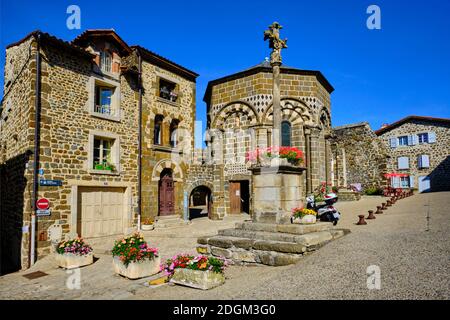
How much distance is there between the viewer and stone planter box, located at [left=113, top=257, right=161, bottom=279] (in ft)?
20.9

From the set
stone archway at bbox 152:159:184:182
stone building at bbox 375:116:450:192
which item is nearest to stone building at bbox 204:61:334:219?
stone archway at bbox 152:159:184:182

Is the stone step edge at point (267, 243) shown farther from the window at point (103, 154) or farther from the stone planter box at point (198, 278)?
the window at point (103, 154)

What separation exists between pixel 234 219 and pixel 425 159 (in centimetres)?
2013

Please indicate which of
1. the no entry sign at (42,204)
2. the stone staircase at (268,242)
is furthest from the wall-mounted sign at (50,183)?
the stone staircase at (268,242)

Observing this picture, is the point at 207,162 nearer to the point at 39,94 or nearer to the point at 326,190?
the point at 326,190

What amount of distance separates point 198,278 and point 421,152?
89.8ft

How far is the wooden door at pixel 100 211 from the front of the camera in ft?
37.8

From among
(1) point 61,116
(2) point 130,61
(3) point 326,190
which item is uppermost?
(2) point 130,61

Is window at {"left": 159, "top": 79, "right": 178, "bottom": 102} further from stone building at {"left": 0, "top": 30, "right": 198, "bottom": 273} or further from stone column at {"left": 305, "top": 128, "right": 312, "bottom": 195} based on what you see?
stone column at {"left": 305, "top": 128, "right": 312, "bottom": 195}

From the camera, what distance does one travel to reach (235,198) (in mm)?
15656

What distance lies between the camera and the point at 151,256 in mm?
6645

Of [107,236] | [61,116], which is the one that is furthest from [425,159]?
[61,116]

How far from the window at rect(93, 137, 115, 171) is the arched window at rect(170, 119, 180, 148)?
3638mm

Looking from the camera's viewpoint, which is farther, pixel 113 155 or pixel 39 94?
pixel 113 155
